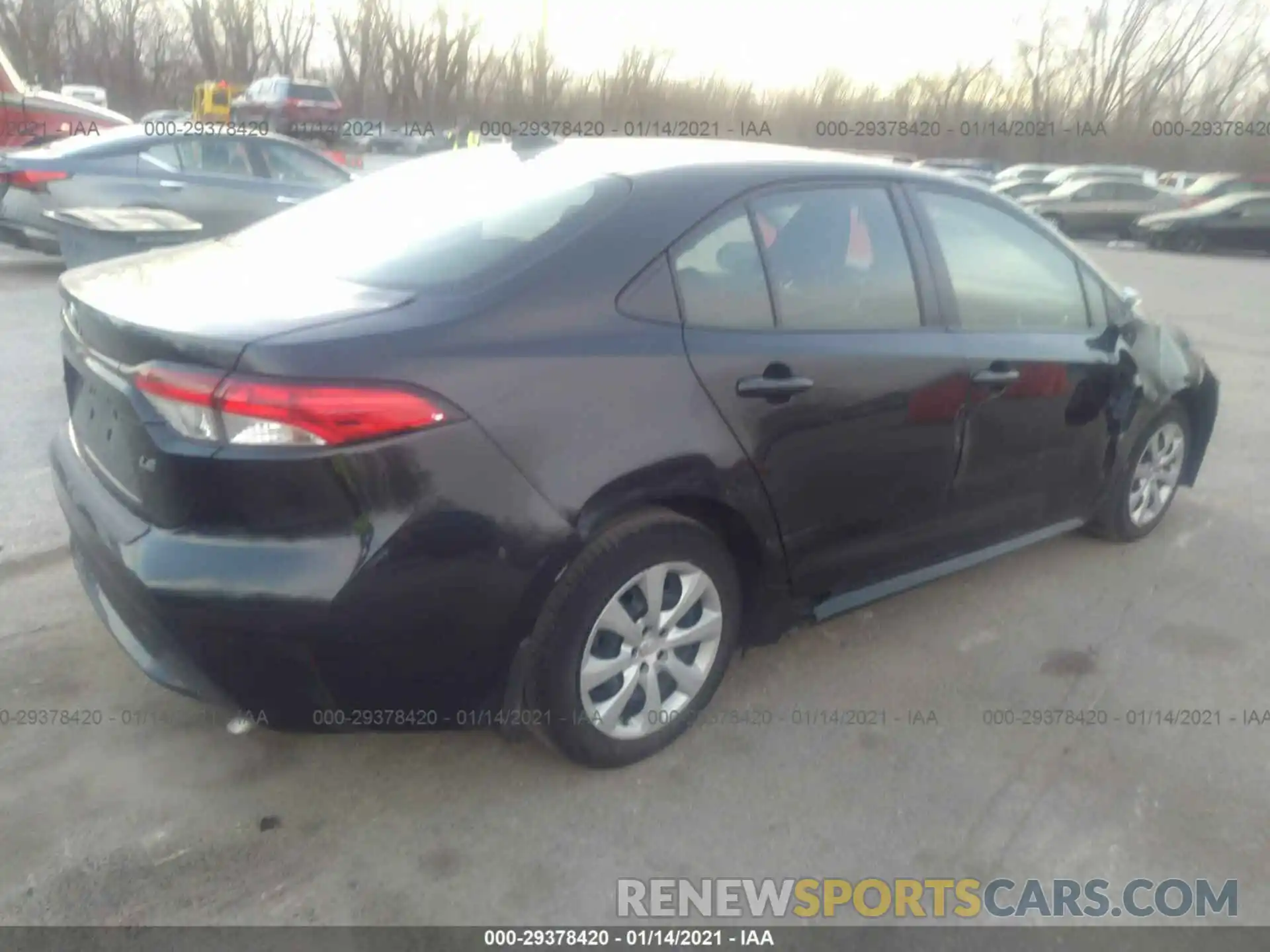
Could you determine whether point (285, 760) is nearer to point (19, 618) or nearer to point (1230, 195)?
point (19, 618)

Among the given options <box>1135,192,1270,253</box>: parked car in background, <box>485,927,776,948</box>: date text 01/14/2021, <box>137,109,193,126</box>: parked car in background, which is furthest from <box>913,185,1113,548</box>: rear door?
<box>1135,192,1270,253</box>: parked car in background

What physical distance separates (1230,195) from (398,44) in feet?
135

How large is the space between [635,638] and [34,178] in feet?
28.4

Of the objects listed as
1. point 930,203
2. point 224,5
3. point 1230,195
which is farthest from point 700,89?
point 930,203

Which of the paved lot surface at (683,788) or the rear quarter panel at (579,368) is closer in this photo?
the rear quarter panel at (579,368)

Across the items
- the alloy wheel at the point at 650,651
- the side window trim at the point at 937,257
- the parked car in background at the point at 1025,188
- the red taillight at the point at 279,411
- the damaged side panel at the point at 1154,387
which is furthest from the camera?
the parked car in background at the point at 1025,188

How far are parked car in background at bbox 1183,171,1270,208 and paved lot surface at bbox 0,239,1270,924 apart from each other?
23.2m

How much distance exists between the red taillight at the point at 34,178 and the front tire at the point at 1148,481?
28.5ft

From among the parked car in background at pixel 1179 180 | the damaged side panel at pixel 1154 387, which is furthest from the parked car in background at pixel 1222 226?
the damaged side panel at pixel 1154 387

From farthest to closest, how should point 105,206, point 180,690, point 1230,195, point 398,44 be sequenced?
1. point 398,44
2. point 1230,195
3. point 105,206
4. point 180,690

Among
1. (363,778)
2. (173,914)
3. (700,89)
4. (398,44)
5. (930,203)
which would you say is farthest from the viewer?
(398,44)

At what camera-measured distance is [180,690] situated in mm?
2545

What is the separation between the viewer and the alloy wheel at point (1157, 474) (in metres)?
4.59

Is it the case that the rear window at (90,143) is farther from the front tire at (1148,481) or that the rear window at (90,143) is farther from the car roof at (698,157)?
the front tire at (1148,481)
